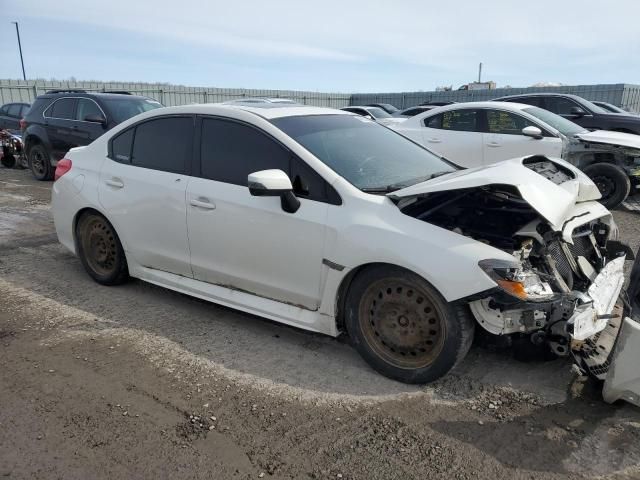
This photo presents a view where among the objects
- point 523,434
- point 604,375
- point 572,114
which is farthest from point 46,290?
point 572,114

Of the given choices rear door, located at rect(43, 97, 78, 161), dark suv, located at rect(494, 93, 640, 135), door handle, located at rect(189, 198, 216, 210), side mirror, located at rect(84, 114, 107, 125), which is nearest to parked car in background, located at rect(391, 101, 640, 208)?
dark suv, located at rect(494, 93, 640, 135)

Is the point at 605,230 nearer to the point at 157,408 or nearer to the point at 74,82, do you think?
the point at 157,408

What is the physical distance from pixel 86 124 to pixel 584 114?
10318 mm

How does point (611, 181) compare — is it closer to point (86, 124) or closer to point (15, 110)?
point (86, 124)

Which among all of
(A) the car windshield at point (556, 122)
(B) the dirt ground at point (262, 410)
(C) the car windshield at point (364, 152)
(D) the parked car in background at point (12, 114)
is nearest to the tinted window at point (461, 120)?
(A) the car windshield at point (556, 122)

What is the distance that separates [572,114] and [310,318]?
10375 millimetres

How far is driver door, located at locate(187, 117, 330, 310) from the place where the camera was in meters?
3.52

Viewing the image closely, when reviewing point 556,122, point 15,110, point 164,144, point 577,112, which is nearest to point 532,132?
point 556,122

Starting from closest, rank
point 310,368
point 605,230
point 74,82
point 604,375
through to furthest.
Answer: point 604,375
point 310,368
point 605,230
point 74,82

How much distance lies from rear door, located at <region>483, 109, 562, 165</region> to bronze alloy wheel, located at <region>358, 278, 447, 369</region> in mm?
6266

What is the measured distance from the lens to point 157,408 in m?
3.06

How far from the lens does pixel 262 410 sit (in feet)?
10.0

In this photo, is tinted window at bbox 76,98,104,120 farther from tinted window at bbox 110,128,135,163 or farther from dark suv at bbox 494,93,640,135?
dark suv at bbox 494,93,640,135

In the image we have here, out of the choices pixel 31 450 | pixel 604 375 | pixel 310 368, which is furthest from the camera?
pixel 310 368
